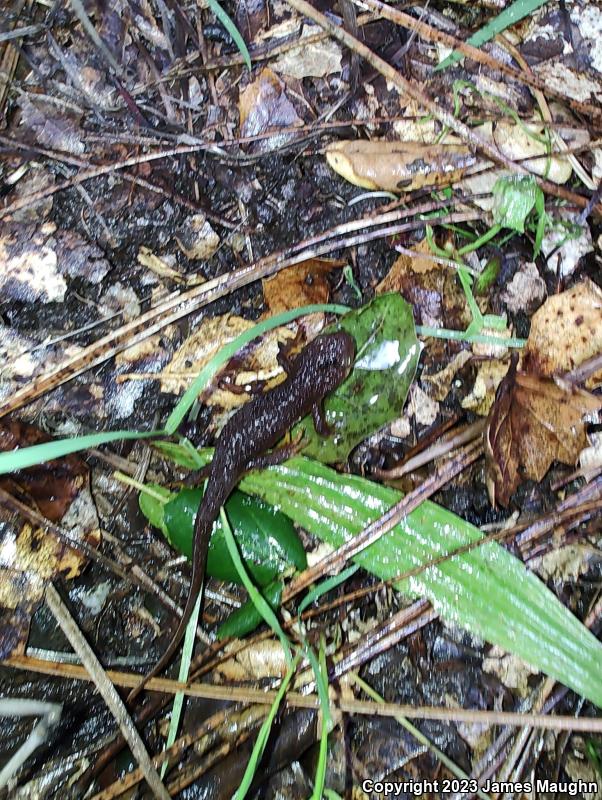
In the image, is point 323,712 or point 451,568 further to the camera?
point 451,568

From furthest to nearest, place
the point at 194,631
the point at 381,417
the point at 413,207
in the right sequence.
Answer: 1. the point at 413,207
2. the point at 381,417
3. the point at 194,631

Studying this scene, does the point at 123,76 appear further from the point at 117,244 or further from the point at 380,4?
the point at 380,4

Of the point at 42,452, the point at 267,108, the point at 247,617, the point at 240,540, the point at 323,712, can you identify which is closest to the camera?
the point at 42,452

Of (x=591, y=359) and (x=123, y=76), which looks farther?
(x=123, y=76)

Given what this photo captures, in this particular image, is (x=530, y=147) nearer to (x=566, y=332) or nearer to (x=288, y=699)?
(x=566, y=332)

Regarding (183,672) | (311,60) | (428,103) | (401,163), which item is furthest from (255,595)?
(311,60)

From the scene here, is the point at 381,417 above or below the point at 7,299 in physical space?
below

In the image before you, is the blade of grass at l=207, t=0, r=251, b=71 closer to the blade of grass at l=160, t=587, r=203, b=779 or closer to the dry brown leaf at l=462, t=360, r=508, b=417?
the dry brown leaf at l=462, t=360, r=508, b=417

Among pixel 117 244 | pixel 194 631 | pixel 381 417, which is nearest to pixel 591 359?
pixel 381 417
